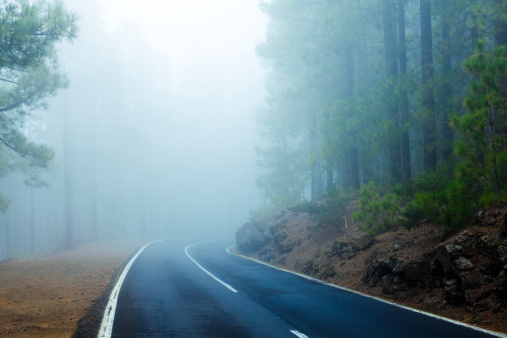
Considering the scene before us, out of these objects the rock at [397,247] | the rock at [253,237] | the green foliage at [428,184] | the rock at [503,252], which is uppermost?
the green foliage at [428,184]

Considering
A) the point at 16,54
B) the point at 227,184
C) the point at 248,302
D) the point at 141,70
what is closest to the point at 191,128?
the point at 227,184

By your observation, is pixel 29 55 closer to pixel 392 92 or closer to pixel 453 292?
pixel 392 92

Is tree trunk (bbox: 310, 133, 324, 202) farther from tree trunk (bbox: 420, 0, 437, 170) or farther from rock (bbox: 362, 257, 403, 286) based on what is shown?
rock (bbox: 362, 257, 403, 286)

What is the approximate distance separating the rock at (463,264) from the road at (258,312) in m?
1.29

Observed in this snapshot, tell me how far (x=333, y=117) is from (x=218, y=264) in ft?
29.7

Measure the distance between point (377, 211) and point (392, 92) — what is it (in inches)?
217

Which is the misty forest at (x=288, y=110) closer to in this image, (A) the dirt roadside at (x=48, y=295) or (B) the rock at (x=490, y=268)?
(B) the rock at (x=490, y=268)

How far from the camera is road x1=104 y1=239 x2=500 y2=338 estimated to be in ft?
25.9

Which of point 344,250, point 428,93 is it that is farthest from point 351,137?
point 344,250

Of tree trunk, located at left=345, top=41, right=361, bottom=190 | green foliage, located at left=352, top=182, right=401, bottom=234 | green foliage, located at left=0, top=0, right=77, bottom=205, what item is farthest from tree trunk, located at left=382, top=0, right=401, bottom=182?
green foliage, located at left=0, top=0, right=77, bottom=205

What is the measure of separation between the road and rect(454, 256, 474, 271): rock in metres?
1.29

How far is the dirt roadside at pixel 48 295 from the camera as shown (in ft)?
27.9

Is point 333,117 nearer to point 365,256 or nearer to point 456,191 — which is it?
point 365,256

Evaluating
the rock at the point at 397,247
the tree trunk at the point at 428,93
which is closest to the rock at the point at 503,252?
the rock at the point at 397,247
